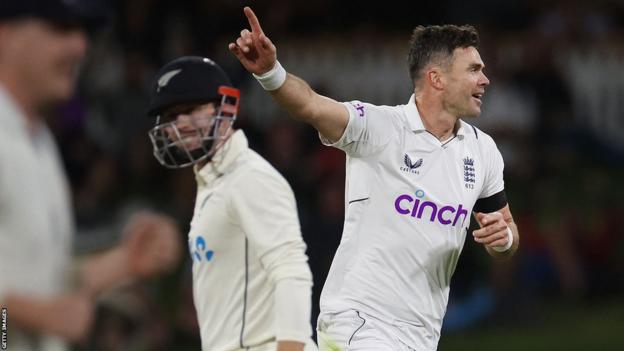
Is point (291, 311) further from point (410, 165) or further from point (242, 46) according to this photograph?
point (242, 46)

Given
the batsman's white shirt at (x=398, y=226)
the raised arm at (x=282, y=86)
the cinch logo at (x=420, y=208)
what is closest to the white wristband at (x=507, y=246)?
the batsman's white shirt at (x=398, y=226)

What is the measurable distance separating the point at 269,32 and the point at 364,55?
3.63 feet

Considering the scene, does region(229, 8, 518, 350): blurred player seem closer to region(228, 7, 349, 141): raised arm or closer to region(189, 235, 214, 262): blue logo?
region(228, 7, 349, 141): raised arm

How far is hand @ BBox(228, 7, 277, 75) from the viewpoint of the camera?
16.8ft

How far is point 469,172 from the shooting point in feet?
19.5

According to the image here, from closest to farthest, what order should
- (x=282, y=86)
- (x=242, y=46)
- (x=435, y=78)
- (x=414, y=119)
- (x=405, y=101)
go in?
1. (x=242, y=46)
2. (x=282, y=86)
3. (x=414, y=119)
4. (x=435, y=78)
5. (x=405, y=101)

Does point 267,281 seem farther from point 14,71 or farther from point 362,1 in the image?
point 362,1

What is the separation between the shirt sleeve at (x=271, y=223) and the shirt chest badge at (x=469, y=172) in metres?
0.78

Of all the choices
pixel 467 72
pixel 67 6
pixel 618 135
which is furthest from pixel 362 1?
pixel 67 6

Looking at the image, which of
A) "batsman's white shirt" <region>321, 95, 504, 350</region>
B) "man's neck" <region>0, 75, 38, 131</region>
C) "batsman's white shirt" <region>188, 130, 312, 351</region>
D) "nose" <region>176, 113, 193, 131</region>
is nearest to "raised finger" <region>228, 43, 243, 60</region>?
"batsman's white shirt" <region>321, 95, 504, 350</region>

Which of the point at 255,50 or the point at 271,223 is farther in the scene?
the point at 271,223

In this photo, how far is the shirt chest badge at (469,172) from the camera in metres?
5.91

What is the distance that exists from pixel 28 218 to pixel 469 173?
2.80 m

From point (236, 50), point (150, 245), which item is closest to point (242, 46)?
point (236, 50)
